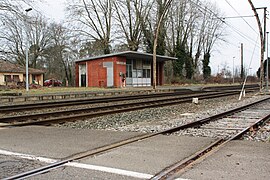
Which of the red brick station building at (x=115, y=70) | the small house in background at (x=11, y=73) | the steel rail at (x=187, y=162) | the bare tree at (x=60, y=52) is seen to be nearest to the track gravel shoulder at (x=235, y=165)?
the steel rail at (x=187, y=162)

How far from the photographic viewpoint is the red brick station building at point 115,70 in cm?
4269

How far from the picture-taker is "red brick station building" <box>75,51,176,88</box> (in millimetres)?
42688

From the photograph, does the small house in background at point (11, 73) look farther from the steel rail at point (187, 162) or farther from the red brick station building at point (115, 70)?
the steel rail at point (187, 162)

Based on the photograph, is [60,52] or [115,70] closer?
[115,70]

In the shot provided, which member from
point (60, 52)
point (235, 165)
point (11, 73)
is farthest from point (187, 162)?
point (60, 52)

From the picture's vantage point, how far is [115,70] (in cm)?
4259

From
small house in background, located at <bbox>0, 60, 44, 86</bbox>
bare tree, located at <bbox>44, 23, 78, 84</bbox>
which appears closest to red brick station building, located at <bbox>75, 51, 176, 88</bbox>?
small house in background, located at <bbox>0, 60, 44, 86</bbox>

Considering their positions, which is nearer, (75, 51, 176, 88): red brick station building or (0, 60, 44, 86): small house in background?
(75, 51, 176, 88): red brick station building

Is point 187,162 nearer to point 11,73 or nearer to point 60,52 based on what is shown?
point 11,73

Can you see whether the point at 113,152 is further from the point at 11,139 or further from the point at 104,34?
the point at 104,34

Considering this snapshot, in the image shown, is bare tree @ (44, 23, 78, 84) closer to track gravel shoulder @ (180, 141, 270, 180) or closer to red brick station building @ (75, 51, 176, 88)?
red brick station building @ (75, 51, 176, 88)

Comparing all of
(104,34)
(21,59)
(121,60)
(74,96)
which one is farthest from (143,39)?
(74,96)

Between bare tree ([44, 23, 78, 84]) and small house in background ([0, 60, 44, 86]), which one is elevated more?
bare tree ([44, 23, 78, 84])

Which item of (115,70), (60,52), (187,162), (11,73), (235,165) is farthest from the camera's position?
(60,52)
